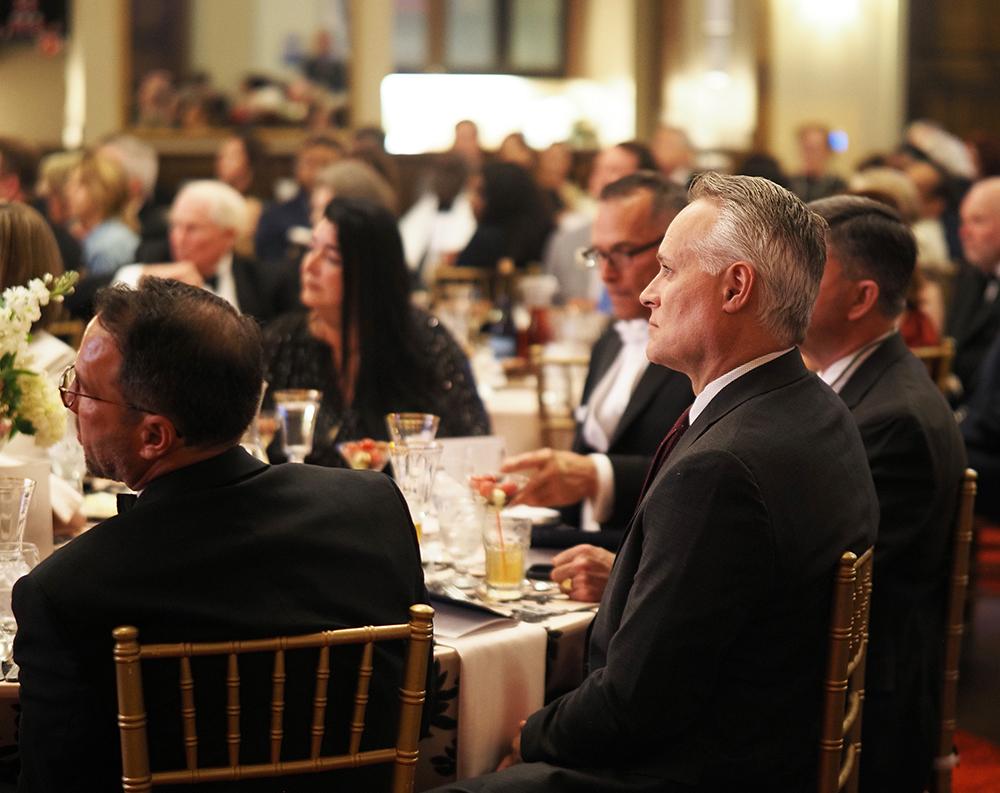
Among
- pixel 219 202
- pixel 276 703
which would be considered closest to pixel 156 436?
pixel 276 703

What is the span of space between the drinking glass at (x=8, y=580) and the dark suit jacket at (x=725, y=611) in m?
0.79

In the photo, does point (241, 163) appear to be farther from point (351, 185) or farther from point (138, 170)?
point (351, 185)

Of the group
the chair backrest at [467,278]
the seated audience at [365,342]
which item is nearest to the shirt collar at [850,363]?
the seated audience at [365,342]

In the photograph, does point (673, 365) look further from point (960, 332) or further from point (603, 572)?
point (960, 332)

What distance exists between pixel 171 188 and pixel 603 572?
10542 millimetres

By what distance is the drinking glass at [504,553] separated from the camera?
8.40 feet

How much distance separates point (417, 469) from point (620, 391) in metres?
1.10

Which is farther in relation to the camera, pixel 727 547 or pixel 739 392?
pixel 739 392

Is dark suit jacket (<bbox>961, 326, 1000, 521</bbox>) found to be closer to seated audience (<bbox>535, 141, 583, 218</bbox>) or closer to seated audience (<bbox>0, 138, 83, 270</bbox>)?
seated audience (<bbox>0, 138, 83, 270</bbox>)

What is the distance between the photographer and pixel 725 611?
197 cm

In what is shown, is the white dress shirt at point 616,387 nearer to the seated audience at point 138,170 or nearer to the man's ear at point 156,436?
the man's ear at point 156,436

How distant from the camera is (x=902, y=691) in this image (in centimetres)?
272

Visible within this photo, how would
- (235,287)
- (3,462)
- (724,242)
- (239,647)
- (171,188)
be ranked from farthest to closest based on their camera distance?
(171,188) < (235,287) < (3,462) < (724,242) < (239,647)

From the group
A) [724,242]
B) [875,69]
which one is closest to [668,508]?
[724,242]
